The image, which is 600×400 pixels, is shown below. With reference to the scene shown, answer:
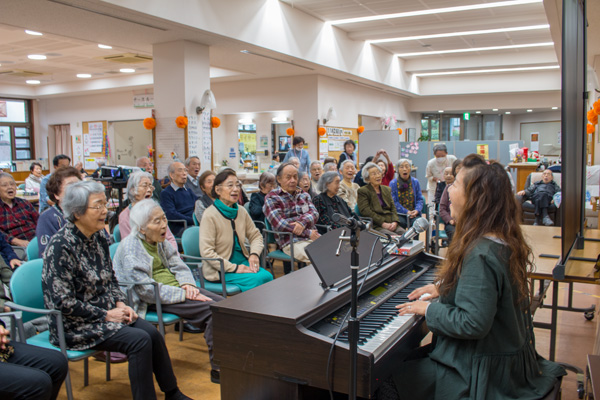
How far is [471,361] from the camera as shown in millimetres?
1867

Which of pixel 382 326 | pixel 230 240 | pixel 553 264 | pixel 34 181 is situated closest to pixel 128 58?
pixel 34 181

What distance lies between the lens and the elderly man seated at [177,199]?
5.27 m

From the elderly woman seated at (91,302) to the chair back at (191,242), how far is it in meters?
1.18

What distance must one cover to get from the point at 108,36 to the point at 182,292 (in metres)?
5.04

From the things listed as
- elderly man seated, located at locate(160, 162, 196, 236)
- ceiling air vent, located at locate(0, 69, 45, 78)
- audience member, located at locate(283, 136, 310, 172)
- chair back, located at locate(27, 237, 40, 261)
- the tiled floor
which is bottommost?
the tiled floor

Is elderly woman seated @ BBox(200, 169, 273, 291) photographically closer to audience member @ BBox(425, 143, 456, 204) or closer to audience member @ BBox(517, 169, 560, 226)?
audience member @ BBox(425, 143, 456, 204)

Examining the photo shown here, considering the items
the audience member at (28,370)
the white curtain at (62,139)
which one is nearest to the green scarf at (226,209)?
the audience member at (28,370)

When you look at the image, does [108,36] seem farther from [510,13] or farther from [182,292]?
[510,13]

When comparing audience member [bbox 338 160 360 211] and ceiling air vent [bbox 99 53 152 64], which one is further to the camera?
ceiling air vent [bbox 99 53 152 64]

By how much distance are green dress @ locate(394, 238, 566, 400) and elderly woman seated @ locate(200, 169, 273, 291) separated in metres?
1.93

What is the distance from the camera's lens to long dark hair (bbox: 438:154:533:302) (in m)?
1.85

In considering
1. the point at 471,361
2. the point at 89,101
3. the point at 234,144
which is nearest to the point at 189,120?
the point at 234,144

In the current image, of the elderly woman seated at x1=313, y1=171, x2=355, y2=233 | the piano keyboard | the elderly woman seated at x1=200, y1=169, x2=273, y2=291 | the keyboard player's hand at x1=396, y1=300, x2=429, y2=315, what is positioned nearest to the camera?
the piano keyboard

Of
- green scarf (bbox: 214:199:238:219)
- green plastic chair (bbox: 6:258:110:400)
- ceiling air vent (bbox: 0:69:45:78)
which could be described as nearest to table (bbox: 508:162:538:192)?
green scarf (bbox: 214:199:238:219)
